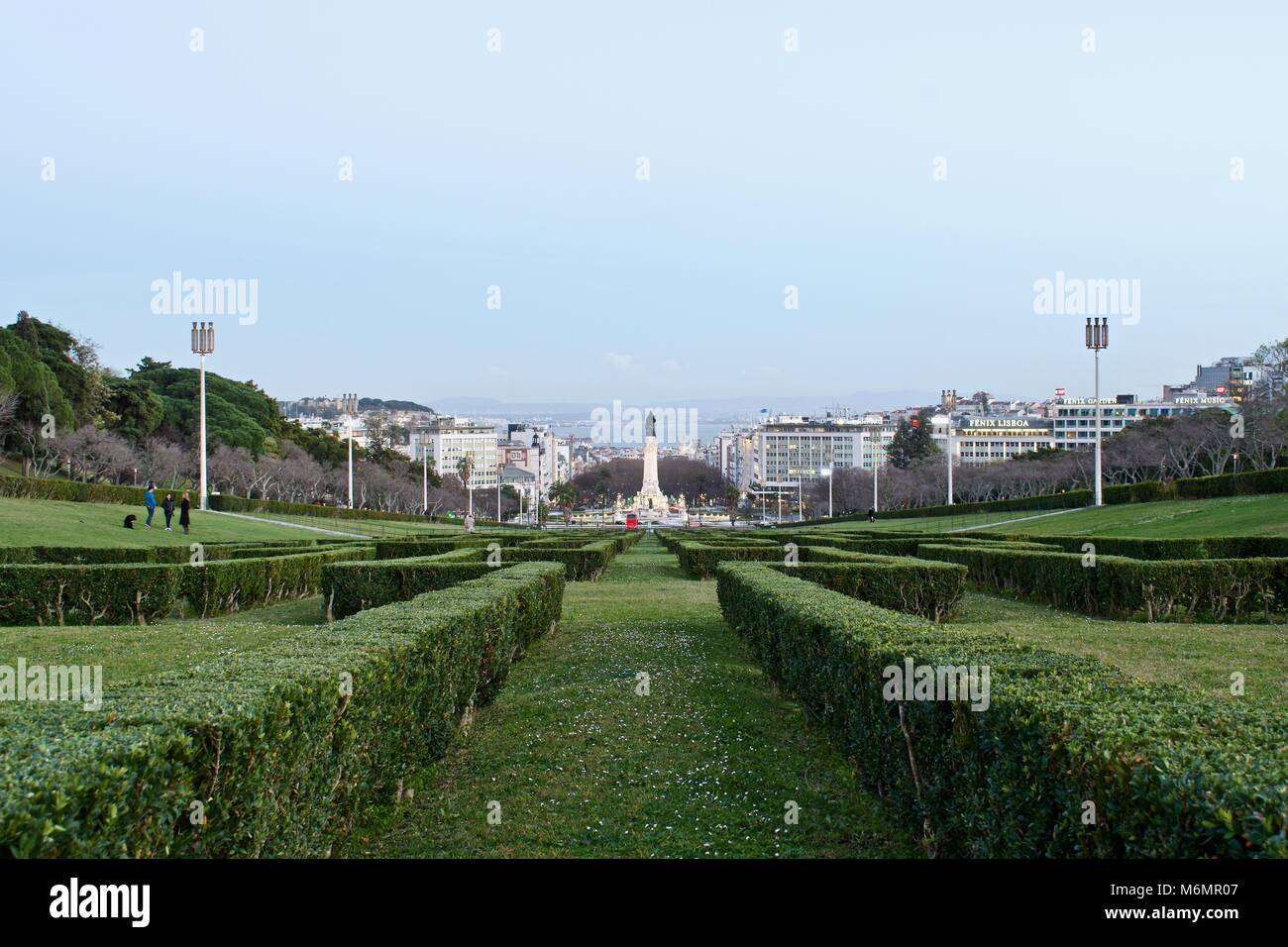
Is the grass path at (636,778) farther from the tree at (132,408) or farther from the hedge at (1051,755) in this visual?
the tree at (132,408)

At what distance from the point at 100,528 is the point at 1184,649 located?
28763mm

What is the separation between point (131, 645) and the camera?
10.8 metres

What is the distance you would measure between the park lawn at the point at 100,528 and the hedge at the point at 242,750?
804 inches

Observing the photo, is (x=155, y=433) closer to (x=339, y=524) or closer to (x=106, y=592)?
(x=339, y=524)

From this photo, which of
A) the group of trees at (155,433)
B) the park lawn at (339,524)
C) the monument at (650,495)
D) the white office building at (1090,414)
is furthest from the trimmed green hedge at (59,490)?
the white office building at (1090,414)

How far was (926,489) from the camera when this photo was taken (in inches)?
3529

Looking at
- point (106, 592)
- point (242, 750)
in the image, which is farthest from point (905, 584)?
point (242, 750)

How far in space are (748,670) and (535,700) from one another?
286 cm

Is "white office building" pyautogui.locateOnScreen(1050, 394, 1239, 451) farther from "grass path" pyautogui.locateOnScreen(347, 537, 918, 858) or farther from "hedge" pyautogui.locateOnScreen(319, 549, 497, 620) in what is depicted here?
"grass path" pyautogui.locateOnScreen(347, 537, 918, 858)

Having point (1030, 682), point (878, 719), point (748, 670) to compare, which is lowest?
point (748, 670)

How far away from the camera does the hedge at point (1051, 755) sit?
3.19 metres

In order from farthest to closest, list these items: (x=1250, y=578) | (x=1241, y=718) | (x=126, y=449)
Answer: (x=126, y=449) → (x=1250, y=578) → (x=1241, y=718)
